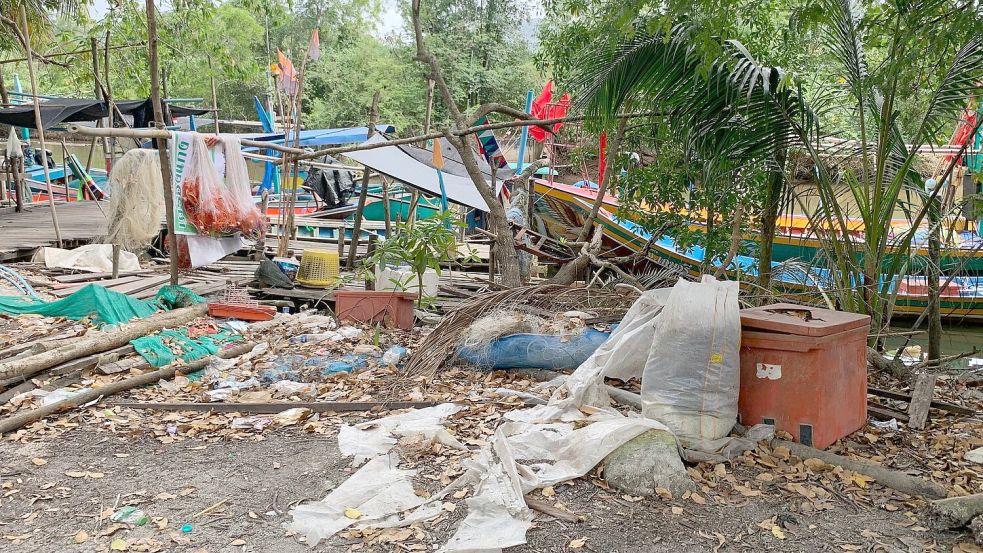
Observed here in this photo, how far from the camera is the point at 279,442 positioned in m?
4.56

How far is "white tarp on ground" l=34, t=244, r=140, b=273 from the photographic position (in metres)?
10.5

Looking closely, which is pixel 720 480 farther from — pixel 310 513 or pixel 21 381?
pixel 21 381

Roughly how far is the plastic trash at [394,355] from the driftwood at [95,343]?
219 cm

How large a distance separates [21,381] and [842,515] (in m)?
5.26

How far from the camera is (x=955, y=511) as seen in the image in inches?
129

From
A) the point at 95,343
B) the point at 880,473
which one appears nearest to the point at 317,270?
the point at 95,343

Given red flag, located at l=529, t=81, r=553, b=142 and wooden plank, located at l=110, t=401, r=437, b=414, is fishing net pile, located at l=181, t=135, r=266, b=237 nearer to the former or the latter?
wooden plank, located at l=110, t=401, r=437, b=414

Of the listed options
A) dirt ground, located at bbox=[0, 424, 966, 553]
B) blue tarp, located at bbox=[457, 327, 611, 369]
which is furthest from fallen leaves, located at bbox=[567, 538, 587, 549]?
blue tarp, located at bbox=[457, 327, 611, 369]

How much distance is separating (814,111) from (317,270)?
20.6 ft

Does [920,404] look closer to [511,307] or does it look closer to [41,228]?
[511,307]

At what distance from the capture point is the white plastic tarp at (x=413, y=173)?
1040 cm

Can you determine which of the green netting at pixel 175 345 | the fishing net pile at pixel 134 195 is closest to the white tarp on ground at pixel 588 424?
the green netting at pixel 175 345

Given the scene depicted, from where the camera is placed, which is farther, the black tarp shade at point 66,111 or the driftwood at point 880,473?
the black tarp shade at point 66,111

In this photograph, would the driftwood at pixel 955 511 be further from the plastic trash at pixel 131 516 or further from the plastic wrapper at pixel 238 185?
the plastic wrapper at pixel 238 185
